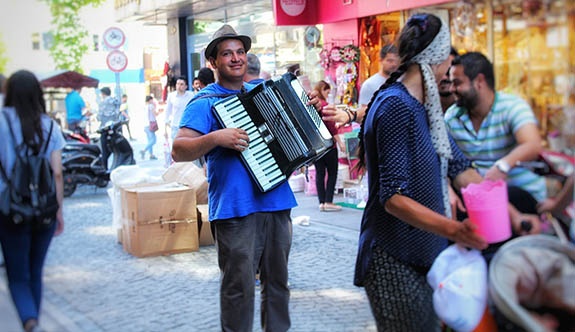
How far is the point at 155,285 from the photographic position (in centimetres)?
627

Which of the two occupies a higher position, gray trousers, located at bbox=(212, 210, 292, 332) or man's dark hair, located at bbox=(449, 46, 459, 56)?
man's dark hair, located at bbox=(449, 46, 459, 56)

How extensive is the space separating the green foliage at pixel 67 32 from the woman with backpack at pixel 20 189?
1.05 ft

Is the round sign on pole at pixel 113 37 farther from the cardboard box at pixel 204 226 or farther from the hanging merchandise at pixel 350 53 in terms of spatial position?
the hanging merchandise at pixel 350 53

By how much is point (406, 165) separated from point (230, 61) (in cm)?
163

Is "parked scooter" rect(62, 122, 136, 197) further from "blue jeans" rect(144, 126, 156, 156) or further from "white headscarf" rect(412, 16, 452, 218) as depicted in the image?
"white headscarf" rect(412, 16, 452, 218)

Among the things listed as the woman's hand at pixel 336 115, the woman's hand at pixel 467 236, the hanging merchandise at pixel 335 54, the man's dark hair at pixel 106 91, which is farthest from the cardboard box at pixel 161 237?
the woman's hand at pixel 467 236

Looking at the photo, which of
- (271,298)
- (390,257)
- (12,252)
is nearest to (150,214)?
(12,252)

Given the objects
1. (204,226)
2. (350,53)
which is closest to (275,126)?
(204,226)

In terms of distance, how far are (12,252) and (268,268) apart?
167cm

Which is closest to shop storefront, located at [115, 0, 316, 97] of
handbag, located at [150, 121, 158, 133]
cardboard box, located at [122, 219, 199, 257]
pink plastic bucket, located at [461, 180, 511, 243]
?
handbag, located at [150, 121, 158, 133]

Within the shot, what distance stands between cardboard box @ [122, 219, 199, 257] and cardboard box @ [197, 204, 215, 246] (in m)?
0.12

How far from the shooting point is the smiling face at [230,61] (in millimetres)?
3979

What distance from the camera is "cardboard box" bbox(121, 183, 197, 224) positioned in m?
6.98

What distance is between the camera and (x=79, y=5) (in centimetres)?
405
